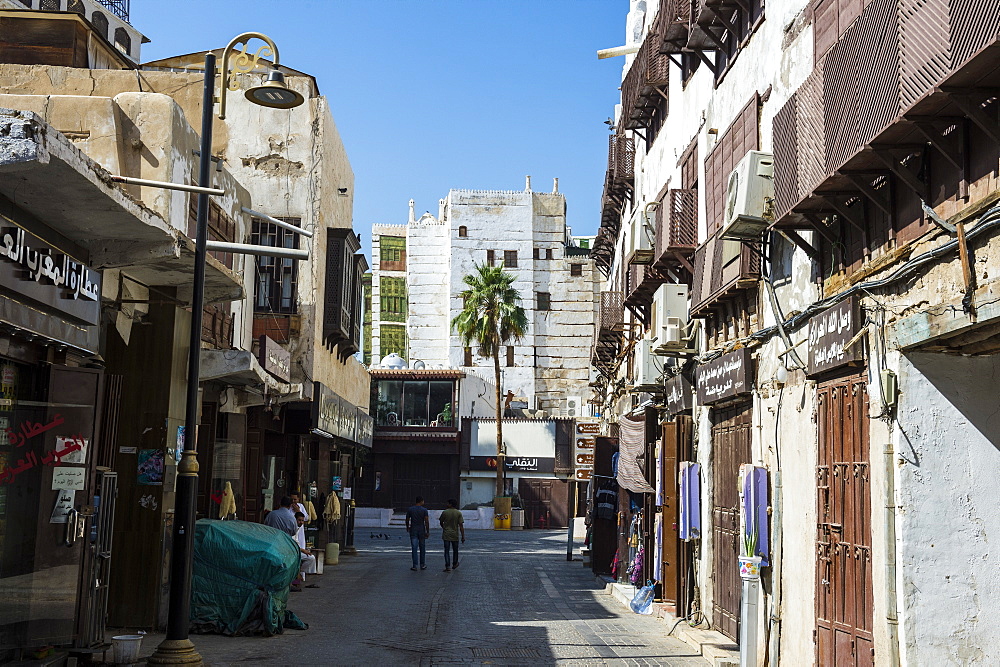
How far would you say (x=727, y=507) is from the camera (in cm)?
1327

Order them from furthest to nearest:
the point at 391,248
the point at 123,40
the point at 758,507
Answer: the point at 391,248 < the point at 123,40 < the point at 758,507

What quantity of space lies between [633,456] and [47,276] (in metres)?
12.7

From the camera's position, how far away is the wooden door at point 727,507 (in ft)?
41.4

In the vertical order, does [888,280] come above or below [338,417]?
above

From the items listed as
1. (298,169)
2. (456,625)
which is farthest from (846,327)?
(298,169)

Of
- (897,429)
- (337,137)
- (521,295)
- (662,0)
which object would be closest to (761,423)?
(897,429)

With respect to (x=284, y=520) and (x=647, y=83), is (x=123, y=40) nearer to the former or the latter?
(x=647, y=83)

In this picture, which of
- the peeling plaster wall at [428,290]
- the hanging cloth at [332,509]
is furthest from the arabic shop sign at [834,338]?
the peeling plaster wall at [428,290]

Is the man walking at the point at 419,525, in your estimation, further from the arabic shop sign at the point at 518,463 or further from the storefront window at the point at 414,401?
the storefront window at the point at 414,401

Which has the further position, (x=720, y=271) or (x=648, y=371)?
(x=648, y=371)

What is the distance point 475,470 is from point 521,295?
18973 millimetres

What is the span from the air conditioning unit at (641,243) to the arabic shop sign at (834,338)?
879 centimetres

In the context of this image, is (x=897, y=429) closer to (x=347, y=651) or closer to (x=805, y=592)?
(x=805, y=592)

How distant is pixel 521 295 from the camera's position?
7025 cm
